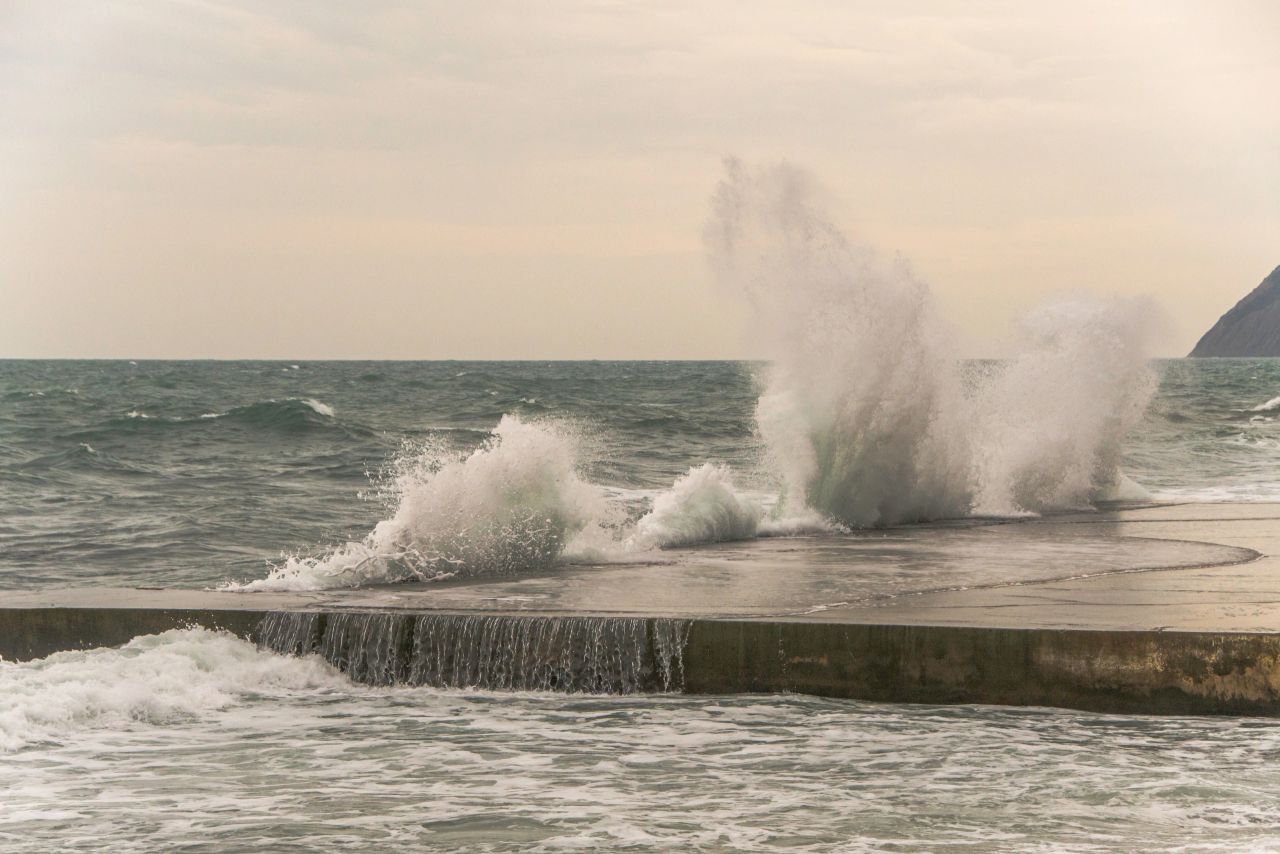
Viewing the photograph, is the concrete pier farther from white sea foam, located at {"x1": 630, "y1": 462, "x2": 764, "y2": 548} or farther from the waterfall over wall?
white sea foam, located at {"x1": 630, "y1": 462, "x2": 764, "y2": 548}

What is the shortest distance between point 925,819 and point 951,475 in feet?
31.1

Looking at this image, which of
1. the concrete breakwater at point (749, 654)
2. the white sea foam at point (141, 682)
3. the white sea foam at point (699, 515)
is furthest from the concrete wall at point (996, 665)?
the white sea foam at point (699, 515)

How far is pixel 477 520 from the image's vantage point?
945 cm

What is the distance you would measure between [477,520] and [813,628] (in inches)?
134

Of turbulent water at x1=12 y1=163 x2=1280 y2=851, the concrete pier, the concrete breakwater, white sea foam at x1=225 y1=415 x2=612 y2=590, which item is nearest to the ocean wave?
turbulent water at x1=12 y1=163 x2=1280 y2=851

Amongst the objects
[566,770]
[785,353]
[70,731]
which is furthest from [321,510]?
[566,770]

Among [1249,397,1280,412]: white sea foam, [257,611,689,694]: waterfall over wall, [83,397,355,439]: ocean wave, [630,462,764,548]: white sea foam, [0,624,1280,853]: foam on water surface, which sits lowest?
[0,624,1280,853]: foam on water surface

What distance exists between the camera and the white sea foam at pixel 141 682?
6.12 metres

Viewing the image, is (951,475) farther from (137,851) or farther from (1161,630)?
(137,851)

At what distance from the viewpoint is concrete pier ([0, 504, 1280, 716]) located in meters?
6.27

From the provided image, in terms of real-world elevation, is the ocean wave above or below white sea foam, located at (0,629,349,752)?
above

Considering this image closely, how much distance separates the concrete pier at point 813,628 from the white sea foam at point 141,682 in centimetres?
16

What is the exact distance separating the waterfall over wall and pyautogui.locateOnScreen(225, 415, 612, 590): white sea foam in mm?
1486

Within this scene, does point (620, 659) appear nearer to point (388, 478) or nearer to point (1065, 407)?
point (1065, 407)
